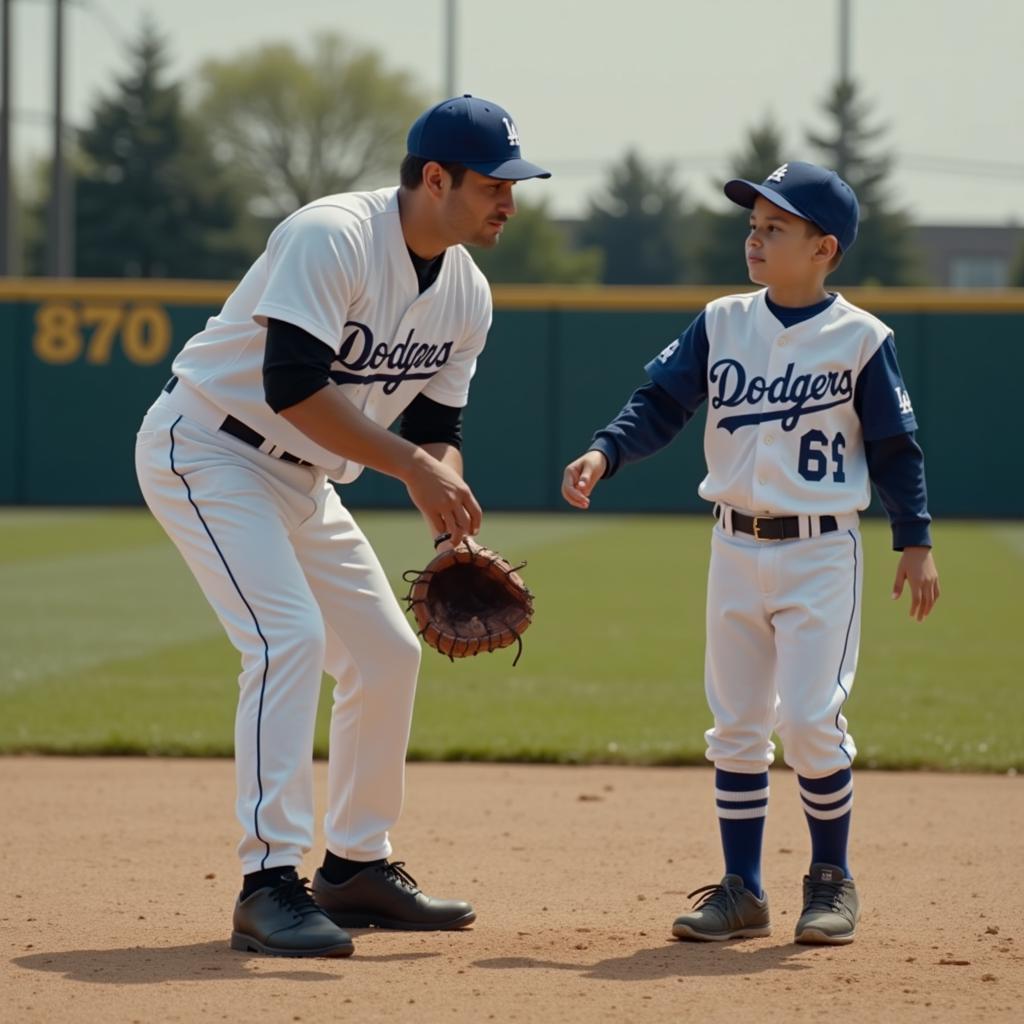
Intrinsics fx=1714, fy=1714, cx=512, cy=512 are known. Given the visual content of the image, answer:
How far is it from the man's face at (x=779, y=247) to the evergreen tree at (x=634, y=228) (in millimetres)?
65886

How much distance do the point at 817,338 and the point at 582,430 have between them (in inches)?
566

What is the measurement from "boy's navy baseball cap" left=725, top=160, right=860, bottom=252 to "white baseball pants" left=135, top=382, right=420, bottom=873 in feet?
3.68

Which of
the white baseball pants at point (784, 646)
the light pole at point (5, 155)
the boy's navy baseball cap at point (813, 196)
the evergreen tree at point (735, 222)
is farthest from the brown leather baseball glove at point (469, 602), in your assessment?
the evergreen tree at point (735, 222)

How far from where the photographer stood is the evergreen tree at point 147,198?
44.3 meters

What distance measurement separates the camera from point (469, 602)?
370cm

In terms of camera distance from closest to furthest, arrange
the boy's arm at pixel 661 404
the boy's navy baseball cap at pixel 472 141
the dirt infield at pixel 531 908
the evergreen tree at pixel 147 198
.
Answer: the dirt infield at pixel 531 908
the boy's navy baseball cap at pixel 472 141
the boy's arm at pixel 661 404
the evergreen tree at pixel 147 198

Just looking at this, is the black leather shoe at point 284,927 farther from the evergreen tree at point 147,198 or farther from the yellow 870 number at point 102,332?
the evergreen tree at point 147,198

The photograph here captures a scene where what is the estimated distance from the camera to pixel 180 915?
3.69m

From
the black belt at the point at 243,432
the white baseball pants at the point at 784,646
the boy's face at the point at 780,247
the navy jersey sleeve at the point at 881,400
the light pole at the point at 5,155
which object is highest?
the light pole at the point at 5,155

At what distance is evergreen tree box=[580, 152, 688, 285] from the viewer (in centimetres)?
6988

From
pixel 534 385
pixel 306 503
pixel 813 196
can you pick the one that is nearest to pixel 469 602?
pixel 306 503

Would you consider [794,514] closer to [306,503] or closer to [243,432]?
[306,503]

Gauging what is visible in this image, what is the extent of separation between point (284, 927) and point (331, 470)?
0.94 meters

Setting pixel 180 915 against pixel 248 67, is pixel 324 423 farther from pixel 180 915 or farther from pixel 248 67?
pixel 248 67
